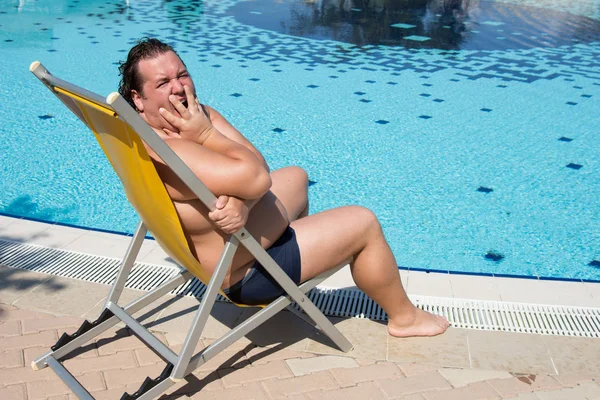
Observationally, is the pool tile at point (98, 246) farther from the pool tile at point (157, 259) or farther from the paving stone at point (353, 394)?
the paving stone at point (353, 394)

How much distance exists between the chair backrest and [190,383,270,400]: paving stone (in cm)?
50

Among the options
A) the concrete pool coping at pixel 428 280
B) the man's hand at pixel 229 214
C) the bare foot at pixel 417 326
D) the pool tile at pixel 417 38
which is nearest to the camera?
the man's hand at pixel 229 214

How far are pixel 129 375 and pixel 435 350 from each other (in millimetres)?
1477

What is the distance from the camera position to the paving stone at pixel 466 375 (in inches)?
112

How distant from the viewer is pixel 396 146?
6.98 m

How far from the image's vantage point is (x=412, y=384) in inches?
111

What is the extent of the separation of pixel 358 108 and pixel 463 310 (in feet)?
16.9

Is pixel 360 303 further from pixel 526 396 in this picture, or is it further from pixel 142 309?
pixel 142 309

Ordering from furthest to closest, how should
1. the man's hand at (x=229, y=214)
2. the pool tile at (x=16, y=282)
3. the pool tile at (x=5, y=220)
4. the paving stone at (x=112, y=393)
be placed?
the pool tile at (x=5, y=220)
the pool tile at (x=16, y=282)
the paving stone at (x=112, y=393)
the man's hand at (x=229, y=214)

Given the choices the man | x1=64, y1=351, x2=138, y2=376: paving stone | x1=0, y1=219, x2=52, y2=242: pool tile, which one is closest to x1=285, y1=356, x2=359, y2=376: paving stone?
the man

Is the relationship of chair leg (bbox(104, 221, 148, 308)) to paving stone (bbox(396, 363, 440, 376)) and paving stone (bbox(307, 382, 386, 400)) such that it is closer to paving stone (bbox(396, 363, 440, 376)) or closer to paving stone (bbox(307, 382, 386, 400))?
paving stone (bbox(307, 382, 386, 400))

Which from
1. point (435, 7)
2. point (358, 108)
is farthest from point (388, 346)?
point (435, 7)

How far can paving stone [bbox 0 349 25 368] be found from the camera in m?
2.88

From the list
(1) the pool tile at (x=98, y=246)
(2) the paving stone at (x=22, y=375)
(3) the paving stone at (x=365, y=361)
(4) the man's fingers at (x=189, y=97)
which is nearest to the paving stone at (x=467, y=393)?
(3) the paving stone at (x=365, y=361)
